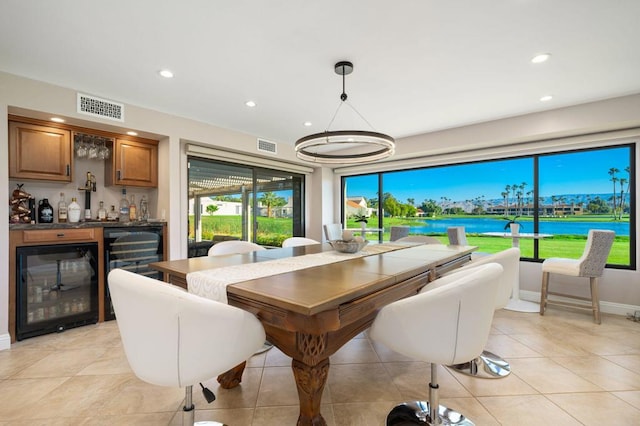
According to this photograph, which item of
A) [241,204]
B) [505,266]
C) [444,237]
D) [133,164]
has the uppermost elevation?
[133,164]

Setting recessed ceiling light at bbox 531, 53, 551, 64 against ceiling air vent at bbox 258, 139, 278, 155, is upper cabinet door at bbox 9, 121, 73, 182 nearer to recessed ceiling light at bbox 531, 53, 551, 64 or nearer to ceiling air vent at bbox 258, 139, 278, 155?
ceiling air vent at bbox 258, 139, 278, 155

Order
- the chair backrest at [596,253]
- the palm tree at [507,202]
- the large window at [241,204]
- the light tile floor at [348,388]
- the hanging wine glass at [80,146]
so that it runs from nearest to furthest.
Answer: the light tile floor at [348,388] < the chair backrest at [596,253] < the hanging wine glass at [80,146] < the large window at [241,204] < the palm tree at [507,202]

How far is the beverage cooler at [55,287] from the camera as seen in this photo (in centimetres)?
269

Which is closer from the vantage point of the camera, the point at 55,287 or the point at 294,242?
the point at 55,287

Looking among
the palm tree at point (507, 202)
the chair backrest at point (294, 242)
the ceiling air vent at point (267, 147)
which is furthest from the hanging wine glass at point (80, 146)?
the palm tree at point (507, 202)

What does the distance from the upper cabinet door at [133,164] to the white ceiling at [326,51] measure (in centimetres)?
58

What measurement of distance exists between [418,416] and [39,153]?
4019 millimetres

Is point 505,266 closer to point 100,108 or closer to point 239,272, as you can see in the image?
point 239,272

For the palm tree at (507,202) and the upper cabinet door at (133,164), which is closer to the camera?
the upper cabinet door at (133,164)

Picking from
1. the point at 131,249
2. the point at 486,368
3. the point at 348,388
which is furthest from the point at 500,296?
the point at 131,249

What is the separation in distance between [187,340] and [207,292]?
405 mm

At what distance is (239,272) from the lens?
1.71 meters

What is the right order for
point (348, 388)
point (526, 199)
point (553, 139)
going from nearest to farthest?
1. point (348, 388)
2. point (553, 139)
3. point (526, 199)

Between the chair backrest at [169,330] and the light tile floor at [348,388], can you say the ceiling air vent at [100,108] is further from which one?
the chair backrest at [169,330]
